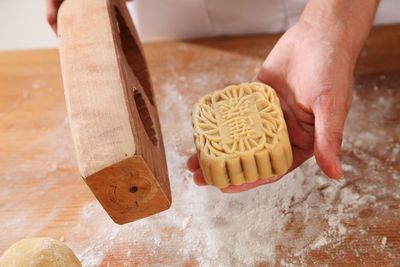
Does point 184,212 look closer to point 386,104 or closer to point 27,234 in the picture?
point 27,234

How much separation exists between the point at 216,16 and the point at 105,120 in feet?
3.31

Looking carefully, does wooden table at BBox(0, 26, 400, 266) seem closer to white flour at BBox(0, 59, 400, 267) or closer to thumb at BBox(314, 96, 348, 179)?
white flour at BBox(0, 59, 400, 267)

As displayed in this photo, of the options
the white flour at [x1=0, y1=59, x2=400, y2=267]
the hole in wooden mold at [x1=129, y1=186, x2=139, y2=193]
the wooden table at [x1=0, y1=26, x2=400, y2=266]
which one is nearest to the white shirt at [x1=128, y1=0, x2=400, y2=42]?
the wooden table at [x1=0, y1=26, x2=400, y2=266]

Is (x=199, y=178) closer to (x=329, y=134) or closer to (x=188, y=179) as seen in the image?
(x=188, y=179)

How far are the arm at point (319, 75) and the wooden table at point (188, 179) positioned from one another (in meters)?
0.15

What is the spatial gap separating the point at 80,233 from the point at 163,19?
Answer: 98 centimetres

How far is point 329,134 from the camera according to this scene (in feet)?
3.63

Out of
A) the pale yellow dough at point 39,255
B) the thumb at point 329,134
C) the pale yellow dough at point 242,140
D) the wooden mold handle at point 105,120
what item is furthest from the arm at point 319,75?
the pale yellow dough at point 39,255

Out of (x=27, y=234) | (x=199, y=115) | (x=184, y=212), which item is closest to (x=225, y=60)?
(x=199, y=115)

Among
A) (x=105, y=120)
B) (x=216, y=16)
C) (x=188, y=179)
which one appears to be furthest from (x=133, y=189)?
(x=216, y=16)

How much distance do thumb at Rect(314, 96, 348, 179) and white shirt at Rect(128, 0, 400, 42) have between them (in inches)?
28.0

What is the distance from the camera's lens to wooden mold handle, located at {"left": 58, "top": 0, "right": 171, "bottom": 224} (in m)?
0.90

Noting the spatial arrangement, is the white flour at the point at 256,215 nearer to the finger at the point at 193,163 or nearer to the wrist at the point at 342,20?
the finger at the point at 193,163

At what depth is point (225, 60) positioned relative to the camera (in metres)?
1.74
